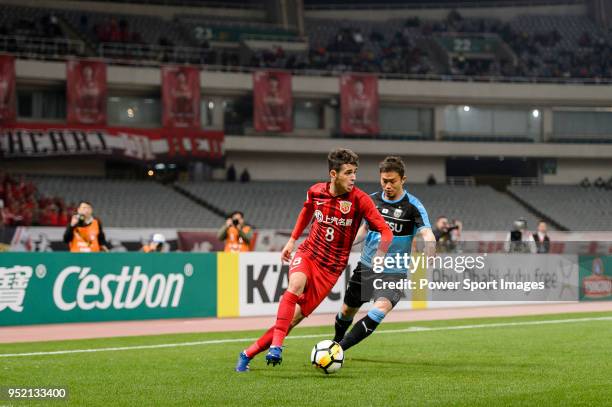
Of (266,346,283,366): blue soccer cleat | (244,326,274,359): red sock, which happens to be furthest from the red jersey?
(266,346,283,366): blue soccer cleat

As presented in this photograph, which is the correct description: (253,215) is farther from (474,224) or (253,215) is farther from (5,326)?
(5,326)

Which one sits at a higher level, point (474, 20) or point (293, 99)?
point (474, 20)

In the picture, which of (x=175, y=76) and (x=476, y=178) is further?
(x=476, y=178)

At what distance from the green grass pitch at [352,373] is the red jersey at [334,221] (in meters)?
1.26

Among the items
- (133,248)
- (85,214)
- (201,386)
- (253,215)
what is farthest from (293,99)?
(201,386)

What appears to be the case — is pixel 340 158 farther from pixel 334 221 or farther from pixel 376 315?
pixel 376 315

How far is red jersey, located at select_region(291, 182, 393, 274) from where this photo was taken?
10.5m

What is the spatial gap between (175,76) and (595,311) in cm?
3052

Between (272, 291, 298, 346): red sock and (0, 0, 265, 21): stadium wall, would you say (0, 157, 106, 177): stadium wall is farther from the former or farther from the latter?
(272, 291, 298, 346): red sock

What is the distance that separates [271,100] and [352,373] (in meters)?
41.6

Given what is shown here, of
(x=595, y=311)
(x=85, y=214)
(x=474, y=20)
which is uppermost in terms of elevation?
(x=474, y=20)

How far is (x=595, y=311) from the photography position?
77.8 feet

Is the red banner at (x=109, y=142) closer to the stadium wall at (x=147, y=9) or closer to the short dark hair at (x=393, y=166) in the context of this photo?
the stadium wall at (x=147, y=9)

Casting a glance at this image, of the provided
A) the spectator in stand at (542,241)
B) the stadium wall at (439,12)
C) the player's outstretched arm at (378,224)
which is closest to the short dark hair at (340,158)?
the player's outstretched arm at (378,224)
